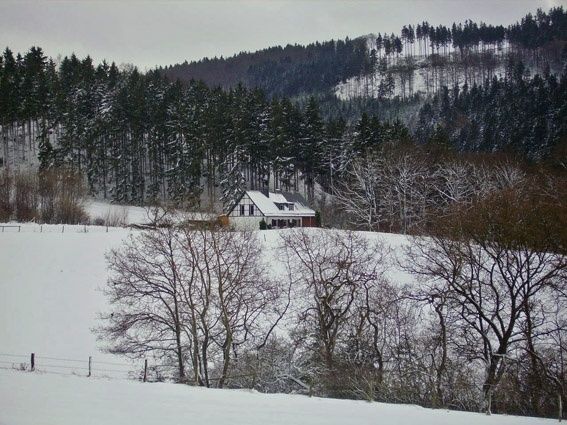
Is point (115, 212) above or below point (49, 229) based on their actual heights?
above

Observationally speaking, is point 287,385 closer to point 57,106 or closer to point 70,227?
point 70,227

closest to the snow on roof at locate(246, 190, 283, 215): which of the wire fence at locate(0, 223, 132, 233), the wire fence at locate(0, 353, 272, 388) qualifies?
the wire fence at locate(0, 223, 132, 233)

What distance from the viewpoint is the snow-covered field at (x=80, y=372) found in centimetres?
959

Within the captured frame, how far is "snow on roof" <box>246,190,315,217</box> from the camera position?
5544 cm

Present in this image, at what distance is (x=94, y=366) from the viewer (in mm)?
22906

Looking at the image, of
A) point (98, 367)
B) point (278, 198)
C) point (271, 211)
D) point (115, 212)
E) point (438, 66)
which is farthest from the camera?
point (438, 66)

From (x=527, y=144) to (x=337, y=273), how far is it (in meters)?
58.4

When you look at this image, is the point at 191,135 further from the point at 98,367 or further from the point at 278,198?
the point at 98,367

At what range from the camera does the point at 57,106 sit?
7094cm

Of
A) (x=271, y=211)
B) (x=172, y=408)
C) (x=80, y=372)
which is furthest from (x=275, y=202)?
(x=172, y=408)

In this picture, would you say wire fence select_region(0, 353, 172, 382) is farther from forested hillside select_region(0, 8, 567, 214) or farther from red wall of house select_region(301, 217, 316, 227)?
red wall of house select_region(301, 217, 316, 227)

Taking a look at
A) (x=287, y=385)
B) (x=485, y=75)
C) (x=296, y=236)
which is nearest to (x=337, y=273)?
(x=296, y=236)

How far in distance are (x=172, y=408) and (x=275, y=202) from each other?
47.8 meters

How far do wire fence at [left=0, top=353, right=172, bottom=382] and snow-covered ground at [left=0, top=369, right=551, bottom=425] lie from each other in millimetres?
9388
